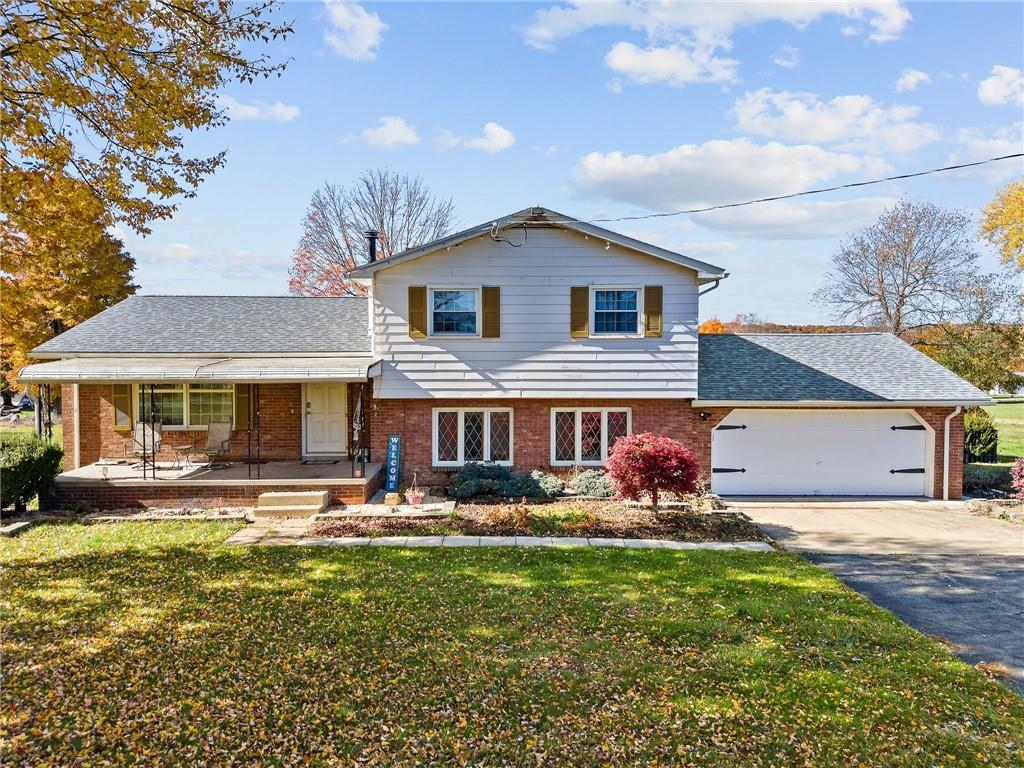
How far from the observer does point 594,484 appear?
510 inches

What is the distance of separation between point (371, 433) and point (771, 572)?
29.2 ft

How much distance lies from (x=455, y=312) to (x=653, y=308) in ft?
14.8

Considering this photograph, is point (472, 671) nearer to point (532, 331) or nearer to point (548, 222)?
point (532, 331)

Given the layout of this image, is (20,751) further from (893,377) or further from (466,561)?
(893,377)

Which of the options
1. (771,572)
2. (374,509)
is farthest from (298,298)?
(771,572)

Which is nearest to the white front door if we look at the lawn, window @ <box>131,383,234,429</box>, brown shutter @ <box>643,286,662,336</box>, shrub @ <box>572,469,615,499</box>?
window @ <box>131,383,234,429</box>

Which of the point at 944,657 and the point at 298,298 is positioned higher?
the point at 298,298

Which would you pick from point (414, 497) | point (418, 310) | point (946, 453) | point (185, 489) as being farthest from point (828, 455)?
point (185, 489)

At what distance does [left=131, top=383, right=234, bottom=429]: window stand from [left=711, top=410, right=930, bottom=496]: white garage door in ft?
41.0

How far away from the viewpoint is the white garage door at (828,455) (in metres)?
14.2

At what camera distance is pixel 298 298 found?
17641mm

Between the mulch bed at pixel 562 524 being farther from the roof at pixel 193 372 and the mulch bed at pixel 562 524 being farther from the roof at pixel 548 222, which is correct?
the roof at pixel 548 222

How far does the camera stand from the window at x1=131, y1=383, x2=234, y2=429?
584 inches

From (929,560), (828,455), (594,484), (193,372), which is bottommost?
(929,560)
